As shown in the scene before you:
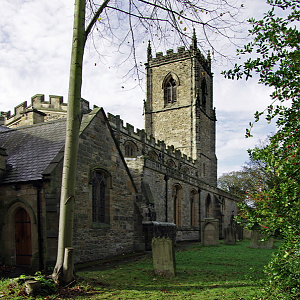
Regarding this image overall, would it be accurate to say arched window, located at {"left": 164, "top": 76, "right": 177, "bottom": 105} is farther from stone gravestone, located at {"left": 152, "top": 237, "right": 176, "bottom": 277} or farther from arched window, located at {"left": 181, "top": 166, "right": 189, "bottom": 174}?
stone gravestone, located at {"left": 152, "top": 237, "right": 176, "bottom": 277}

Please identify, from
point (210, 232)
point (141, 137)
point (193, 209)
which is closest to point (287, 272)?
point (210, 232)

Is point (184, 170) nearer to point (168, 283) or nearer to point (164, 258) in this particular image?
point (164, 258)

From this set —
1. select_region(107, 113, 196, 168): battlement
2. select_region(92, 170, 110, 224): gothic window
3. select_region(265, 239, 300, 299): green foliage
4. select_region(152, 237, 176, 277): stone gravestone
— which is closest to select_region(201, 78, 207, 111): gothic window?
select_region(107, 113, 196, 168): battlement

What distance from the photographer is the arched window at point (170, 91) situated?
140 feet

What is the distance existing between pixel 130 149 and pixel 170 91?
54.3 ft

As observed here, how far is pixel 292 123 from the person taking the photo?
190 inches

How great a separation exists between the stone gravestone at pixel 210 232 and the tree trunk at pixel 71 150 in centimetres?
1319

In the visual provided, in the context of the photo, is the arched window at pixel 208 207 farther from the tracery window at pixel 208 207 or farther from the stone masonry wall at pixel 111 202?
the stone masonry wall at pixel 111 202

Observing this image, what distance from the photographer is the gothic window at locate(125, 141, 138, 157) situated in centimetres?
2814

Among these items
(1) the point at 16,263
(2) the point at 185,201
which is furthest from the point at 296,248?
(2) the point at 185,201

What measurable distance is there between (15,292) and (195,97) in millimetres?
36722

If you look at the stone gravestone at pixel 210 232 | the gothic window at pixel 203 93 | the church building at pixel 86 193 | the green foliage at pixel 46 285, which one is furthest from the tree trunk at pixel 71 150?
the gothic window at pixel 203 93

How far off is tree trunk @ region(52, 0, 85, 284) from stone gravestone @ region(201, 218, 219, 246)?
13188 millimetres

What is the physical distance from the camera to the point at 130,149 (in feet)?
94.6
